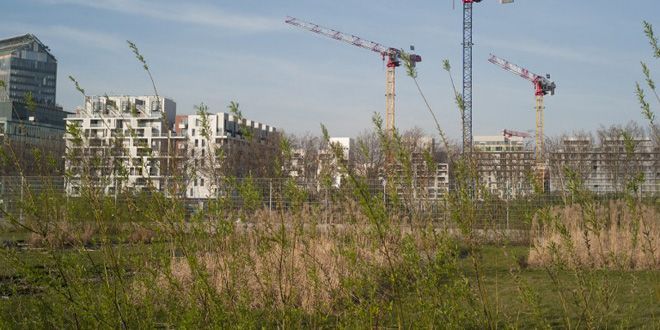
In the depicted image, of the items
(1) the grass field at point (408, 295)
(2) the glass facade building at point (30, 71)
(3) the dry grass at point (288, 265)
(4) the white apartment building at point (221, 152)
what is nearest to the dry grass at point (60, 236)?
(1) the grass field at point (408, 295)

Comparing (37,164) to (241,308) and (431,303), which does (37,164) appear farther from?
(431,303)

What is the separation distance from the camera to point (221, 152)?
3.49 meters

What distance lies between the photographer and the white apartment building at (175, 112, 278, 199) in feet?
11.2

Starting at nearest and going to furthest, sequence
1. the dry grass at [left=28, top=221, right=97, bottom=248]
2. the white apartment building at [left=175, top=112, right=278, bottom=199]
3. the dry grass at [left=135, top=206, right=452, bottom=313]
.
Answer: the dry grass at [left=28, top=221, right=97, bottom=248], the dry grass at [left=135, top=206, right=452, bottom=313], the white apartment building at [left=175, top=112, right=278, bottom=199]

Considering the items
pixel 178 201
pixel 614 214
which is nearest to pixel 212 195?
pixel 178 201

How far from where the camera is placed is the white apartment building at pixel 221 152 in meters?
3.42

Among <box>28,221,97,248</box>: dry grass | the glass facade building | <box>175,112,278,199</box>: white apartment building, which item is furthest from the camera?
the glass facade building

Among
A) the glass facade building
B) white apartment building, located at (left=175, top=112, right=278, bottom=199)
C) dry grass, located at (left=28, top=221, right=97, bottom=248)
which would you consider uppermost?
the glass facade building

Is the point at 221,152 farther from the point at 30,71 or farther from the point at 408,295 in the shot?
the point at 30,71

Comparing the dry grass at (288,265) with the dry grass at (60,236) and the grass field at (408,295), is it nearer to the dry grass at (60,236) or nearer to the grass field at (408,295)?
the grass field at (408,295)

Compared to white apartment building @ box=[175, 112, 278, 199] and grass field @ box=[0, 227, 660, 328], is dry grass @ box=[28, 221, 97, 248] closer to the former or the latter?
grass field @ box=[0, 227, 660, 328]

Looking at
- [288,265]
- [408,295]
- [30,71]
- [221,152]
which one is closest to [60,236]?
[221,152]

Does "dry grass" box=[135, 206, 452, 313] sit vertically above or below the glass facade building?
below

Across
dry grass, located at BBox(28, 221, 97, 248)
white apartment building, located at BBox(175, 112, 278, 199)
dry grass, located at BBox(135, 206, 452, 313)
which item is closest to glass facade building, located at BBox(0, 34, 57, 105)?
white apartment building, located at BBox(175, 112, 278, 199)
